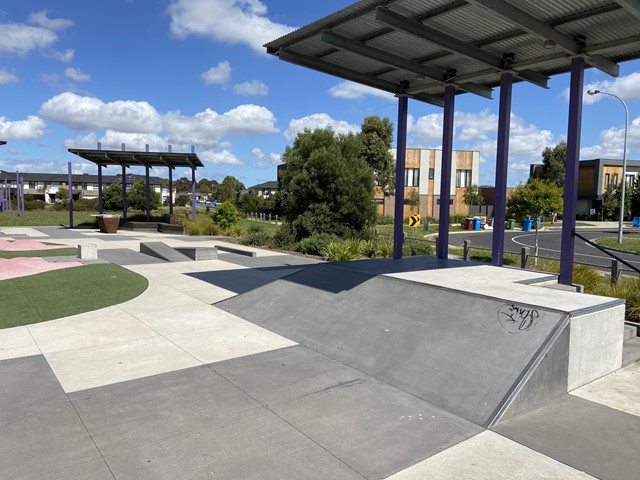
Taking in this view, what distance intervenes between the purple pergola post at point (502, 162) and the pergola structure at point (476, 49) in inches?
0.9

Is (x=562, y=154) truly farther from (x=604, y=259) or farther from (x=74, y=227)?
(x=74, y=227)

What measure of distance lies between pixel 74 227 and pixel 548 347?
1562 inches

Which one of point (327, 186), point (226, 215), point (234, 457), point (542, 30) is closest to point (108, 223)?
point (226, 215)

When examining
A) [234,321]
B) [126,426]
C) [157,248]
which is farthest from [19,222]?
[126,426]

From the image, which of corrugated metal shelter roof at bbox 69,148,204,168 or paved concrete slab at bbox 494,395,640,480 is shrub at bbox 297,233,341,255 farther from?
corrugated metal shelter roof at bbox 69,148,204,168

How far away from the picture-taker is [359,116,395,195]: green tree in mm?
46219

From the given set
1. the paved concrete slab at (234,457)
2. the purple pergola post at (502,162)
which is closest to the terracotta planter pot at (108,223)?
the purple pergola post at (502,162)

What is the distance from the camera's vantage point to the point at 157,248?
66.5 ft

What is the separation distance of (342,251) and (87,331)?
11.9 meters

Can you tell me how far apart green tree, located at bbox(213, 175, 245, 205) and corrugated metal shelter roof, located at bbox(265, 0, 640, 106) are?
86297 millimetres

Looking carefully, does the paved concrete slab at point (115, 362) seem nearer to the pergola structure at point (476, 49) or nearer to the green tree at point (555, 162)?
the pergola structure at point (476, 49)

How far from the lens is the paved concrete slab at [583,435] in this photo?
425 cm

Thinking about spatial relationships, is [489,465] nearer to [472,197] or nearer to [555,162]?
[472,197]

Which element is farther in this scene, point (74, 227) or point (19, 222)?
point (19, 222)
